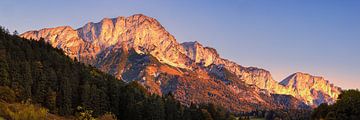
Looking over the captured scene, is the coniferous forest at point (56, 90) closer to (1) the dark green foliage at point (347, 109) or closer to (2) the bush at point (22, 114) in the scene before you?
(1) the dark green foliage at point (347, 109)

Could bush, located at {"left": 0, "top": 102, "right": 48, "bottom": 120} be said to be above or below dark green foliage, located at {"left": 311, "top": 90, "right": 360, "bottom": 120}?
below

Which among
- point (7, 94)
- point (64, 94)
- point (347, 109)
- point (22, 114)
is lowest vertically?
point (22, 114)

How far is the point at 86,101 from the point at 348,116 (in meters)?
97.6

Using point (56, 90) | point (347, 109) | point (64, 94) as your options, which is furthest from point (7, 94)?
point (347, 109)

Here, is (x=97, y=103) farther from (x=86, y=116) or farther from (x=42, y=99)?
(x=86, y=116)

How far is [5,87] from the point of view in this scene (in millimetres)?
145000

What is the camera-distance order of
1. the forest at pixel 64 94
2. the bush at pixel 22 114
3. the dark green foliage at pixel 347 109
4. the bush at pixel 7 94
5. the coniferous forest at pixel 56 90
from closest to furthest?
the bush at pixel 22 114 → the dark green foliage at pixel 347 109 → the bush at pixel 7 94 → the forest at pixel 64 94 → the coniferous forest at pixel 56 90

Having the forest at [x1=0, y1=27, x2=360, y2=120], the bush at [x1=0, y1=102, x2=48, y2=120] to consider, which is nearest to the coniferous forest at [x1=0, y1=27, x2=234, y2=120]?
the forest at [x1=0, y1=27, x2=360, y2=120]

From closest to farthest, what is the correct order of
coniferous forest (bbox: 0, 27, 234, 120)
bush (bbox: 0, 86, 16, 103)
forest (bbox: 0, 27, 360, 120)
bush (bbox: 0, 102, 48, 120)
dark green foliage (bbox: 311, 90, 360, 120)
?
bush (bbox: 0, 102, 48, 120), dark green foliage (bbox: 311, 90, 360, 120), bush (bbox: 0, 86, 16, 103), forest (bbox: 0, 27, 360, 120), coniferous forest (bbox: 0, 27, 234, 120)

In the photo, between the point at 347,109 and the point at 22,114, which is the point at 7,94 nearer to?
the point at 22,114

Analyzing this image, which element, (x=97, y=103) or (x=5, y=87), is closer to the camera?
(x=5, y=87)

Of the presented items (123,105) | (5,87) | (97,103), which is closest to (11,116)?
(5,87)

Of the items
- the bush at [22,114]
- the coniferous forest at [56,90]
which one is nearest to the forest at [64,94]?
the coniferous forest at [56,90]

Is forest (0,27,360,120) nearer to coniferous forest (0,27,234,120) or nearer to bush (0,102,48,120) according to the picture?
coniferous forest (0,27,234,120)
